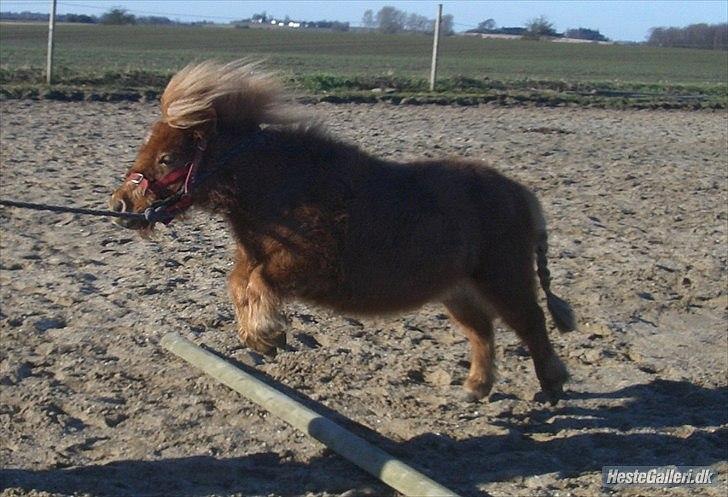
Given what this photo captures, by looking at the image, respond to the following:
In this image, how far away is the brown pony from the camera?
4.88 metres

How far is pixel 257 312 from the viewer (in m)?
4.89

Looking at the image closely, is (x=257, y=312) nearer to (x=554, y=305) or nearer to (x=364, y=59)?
(x=554, y=305)

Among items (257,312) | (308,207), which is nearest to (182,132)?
(308,207)

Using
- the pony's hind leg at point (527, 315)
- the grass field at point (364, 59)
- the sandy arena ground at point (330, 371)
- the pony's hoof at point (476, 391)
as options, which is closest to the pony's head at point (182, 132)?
the sandy arena ground at point (330, 371)

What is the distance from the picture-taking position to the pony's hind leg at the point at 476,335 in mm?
5777

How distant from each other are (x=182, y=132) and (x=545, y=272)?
228 cm

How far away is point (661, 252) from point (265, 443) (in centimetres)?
493

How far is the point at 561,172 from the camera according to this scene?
40.3 ft

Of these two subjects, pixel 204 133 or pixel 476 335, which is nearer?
pixel 204 133

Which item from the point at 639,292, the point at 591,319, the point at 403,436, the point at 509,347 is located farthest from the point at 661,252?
the point at 403,436

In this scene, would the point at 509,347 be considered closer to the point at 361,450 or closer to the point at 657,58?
the point at 361,450

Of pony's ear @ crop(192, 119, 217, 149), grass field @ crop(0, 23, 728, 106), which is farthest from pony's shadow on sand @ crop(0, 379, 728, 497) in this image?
grass field @ crop(0, 23, 728, 106)

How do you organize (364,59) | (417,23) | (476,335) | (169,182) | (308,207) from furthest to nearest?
1. (417,23)
2. (364,59)
3. (476,335)
4. (308,207)
5. (169,182)

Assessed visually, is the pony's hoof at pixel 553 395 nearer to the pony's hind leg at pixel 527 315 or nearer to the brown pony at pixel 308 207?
the pony's hind leg at pixel 527 315
